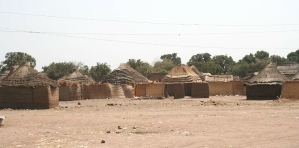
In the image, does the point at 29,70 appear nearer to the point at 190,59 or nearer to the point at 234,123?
the point at 234,123

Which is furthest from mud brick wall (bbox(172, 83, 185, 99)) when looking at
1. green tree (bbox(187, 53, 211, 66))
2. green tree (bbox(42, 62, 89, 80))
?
green tree (bbox(187, 53, 211, 66))

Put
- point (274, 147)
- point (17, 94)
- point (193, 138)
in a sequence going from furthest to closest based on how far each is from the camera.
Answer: point (17, 94)
point (193, 138)
point (274, 147)

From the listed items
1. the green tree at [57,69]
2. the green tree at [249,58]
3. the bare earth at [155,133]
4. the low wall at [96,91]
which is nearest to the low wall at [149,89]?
the low wall at [96,91]

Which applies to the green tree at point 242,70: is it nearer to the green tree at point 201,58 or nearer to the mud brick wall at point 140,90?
the green tree at point 201,58

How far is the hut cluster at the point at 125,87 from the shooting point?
931 inches

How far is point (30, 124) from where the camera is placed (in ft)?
49.6

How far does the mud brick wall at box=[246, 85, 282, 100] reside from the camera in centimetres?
3184

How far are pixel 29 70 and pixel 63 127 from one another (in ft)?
39.4

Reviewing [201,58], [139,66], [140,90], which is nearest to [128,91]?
[140,90]

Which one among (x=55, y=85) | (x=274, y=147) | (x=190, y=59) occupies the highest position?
(x=190, y=59)

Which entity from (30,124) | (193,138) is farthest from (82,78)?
(193,138)

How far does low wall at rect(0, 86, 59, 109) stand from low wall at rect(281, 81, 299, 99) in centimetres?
1552

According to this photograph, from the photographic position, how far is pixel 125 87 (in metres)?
41.5

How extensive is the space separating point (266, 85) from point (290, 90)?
385 cm
